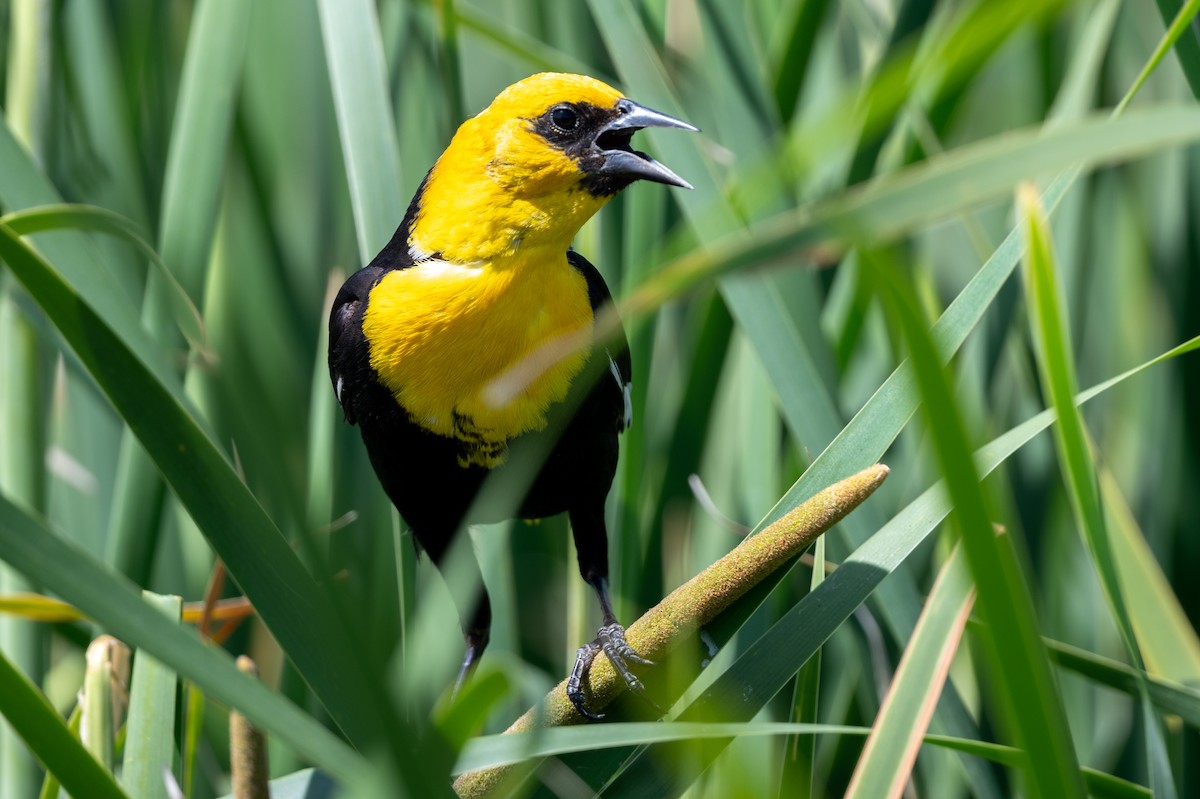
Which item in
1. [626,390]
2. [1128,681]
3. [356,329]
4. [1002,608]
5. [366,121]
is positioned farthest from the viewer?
[626,390]

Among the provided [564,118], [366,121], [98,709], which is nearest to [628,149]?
[564,118]

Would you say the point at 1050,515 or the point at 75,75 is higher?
the point at 75,75

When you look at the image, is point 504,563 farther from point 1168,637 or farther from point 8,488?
point 1168,637

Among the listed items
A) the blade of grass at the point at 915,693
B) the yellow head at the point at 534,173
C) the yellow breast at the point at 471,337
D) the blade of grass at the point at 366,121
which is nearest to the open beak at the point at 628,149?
the yellow head at the point at 534,173

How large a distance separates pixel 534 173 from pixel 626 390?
376 millimetres

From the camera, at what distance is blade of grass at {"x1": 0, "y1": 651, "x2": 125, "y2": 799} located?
0.86 meters

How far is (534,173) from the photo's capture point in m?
1.67

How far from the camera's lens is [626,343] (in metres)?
1.81

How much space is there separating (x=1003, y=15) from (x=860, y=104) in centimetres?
49

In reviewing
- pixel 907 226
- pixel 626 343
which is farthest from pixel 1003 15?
pixel 626 343

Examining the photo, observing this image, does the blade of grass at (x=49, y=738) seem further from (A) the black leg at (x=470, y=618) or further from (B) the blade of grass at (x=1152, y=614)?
(B) the blade of grass at (x=1152, y=614)

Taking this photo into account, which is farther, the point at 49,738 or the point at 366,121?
the point at 366,121

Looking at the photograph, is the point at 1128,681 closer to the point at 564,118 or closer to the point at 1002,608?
the point at 1002,608

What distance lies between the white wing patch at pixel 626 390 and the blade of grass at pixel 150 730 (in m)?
0.78
